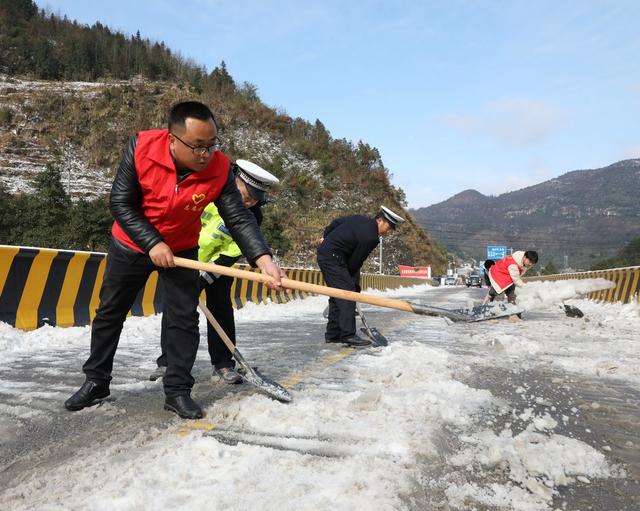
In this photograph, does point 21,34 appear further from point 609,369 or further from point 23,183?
point 609,369

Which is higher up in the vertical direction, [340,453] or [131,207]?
[131,207]

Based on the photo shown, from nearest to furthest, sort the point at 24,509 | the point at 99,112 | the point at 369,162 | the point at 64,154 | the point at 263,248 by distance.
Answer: the point at 24,509
the point at 263,248
the point at 64,154
the point at 99,112
the point at 369,162

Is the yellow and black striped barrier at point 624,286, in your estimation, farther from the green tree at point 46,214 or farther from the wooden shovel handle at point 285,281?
the green tree at point 46,214

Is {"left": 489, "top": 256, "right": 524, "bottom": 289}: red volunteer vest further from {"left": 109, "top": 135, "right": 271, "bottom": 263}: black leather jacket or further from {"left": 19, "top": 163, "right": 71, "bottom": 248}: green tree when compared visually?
{"left": 19, "top": 163, "right": 71, "bottom": 248}: green tree

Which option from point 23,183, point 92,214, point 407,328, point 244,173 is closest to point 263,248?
point 244,173

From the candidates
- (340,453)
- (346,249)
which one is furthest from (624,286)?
(340,453)

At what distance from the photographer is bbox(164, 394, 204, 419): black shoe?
2867 millimetres

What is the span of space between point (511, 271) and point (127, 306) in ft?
26.0

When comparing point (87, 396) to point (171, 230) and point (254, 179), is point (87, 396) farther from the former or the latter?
point (254, 179)

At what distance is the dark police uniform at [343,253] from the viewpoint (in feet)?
20.3

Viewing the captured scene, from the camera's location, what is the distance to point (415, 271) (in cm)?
5225

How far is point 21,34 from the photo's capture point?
59.4m

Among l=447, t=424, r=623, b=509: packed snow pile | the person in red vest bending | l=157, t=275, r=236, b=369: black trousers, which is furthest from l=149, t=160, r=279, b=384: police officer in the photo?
the person in red vest bending

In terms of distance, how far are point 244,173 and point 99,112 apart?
51168mm
